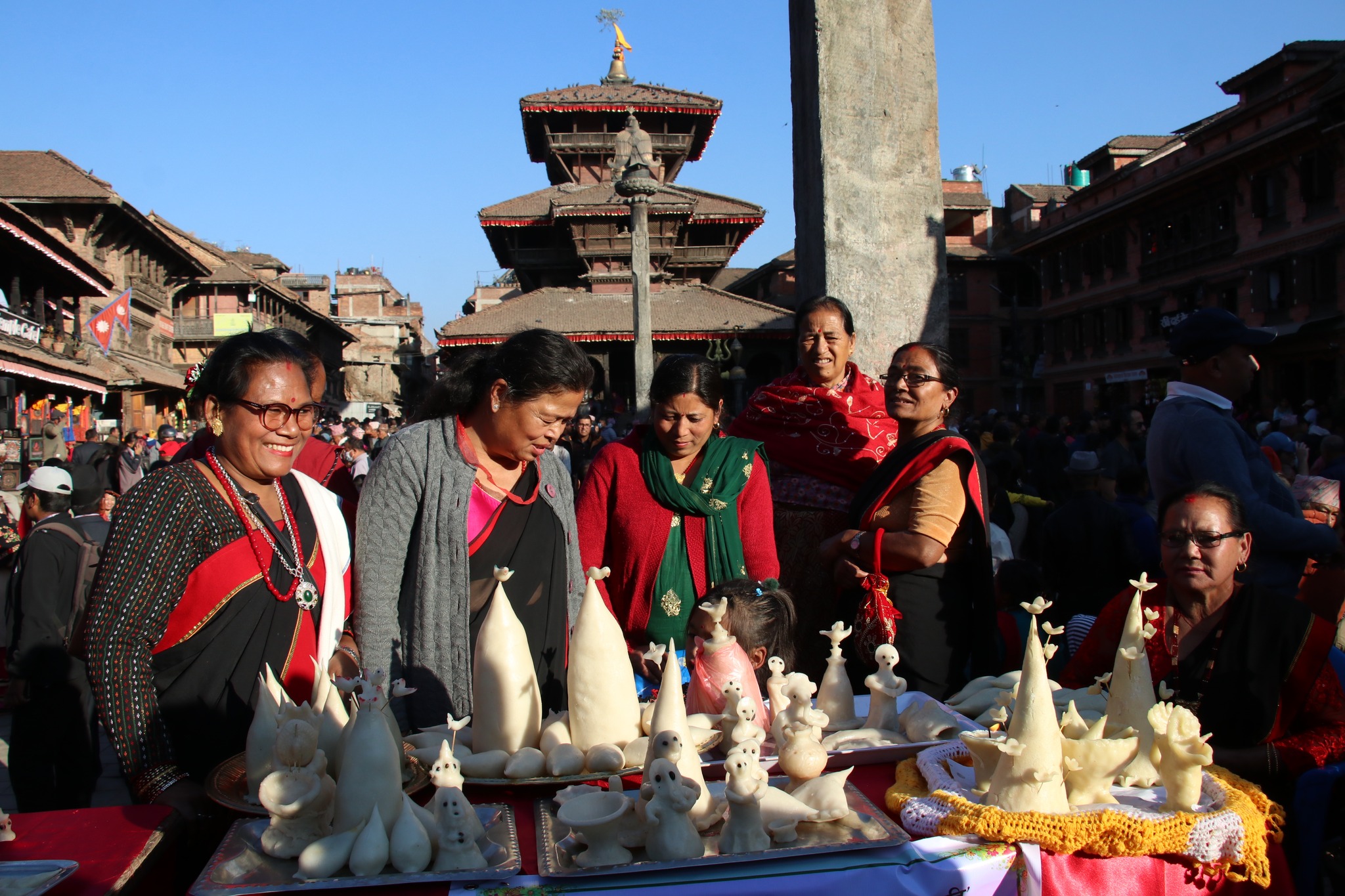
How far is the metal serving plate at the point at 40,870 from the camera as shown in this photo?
1459mm

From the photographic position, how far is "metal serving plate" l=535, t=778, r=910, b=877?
58.0 inches

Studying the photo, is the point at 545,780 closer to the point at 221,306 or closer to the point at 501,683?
the point at 501,683

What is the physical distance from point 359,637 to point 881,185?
8.68 ft

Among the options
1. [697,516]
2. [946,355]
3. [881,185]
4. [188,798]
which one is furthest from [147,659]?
[881,185]

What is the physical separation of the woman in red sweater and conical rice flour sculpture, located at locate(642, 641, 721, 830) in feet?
3.62

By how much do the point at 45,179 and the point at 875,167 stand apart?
26741 millimetres

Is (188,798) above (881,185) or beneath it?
beneath

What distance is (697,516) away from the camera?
117 inches

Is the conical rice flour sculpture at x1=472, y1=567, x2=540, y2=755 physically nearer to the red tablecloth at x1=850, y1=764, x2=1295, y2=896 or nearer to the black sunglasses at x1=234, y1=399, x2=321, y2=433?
the black sunglasses at x1=234, y1=399, x2=321, y2=433

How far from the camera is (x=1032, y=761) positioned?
5.38 ft

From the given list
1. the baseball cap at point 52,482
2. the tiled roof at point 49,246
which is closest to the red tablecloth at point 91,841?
the baseball cap at point 52,482

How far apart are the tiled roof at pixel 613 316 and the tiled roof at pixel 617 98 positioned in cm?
727

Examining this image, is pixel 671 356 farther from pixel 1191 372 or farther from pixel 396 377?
pixel 396 377

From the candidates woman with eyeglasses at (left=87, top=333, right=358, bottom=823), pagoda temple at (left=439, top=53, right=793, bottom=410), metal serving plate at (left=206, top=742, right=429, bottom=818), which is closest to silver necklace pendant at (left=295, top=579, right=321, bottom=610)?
woman with eyeglasses at (left=87, top=333, right=358, bottom=823)
